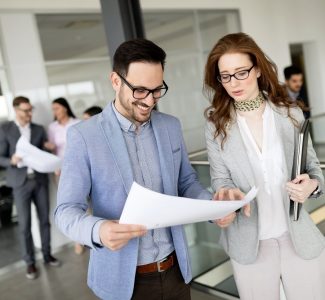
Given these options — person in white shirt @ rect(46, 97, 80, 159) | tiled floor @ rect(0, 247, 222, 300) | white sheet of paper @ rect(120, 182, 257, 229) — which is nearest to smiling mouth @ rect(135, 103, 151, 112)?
white sheet of paper @ rect(120, 182, 257, 229)

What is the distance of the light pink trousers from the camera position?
5.04 ft

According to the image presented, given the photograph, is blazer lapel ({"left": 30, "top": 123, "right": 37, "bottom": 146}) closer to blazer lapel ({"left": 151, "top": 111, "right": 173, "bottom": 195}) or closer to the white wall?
the white wall

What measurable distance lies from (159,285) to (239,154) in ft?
1.94

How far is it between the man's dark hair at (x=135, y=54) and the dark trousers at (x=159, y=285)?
→ 76 centimetres

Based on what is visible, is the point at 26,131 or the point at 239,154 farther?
the point at 26,131

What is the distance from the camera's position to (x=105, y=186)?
132 cm

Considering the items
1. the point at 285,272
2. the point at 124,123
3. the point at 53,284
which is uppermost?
the point at 124,123

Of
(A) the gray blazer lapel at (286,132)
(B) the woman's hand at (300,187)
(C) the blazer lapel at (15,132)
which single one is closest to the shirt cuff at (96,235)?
(B) the woman's hand at (300,187)

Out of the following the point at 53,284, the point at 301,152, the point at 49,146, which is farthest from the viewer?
the point at 49,146

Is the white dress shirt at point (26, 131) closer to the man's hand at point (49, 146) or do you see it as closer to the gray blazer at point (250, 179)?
the man's hand at point (49, 146)

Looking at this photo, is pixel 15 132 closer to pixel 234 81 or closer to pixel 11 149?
pixel 11 149

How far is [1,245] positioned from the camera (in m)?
5.11

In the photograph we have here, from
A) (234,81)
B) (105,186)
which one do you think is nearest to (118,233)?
(105,186)

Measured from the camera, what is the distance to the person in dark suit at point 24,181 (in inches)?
159
